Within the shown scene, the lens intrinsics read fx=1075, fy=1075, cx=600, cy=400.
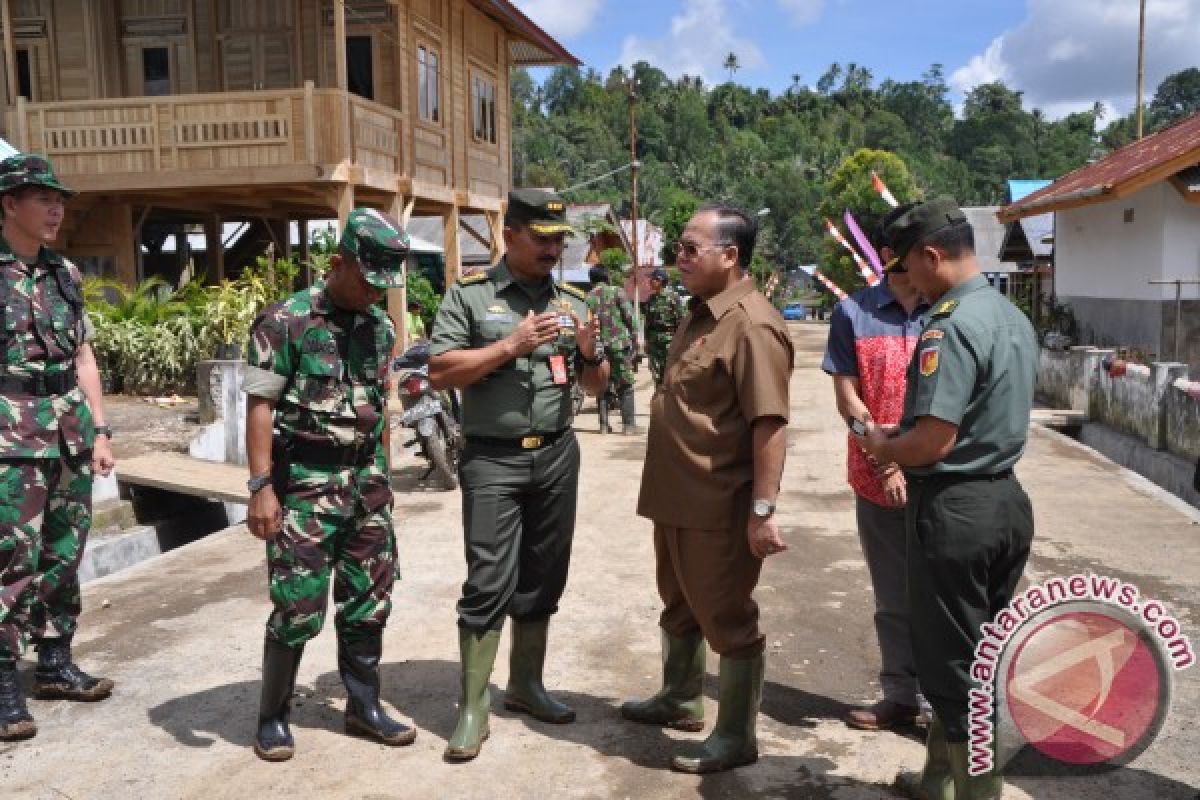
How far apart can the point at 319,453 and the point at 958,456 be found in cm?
205

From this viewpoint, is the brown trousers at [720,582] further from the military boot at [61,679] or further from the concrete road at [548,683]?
the military boot at [61,679]

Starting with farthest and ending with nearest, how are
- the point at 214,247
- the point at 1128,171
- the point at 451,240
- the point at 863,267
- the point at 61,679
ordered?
the point at 214,247 < the point at 451,240 < the point at 1128,171 < the point at 863,267 < the point at 61,679

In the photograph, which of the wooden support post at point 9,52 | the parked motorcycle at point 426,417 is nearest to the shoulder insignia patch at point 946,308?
the parked motorcycle at point 426,417

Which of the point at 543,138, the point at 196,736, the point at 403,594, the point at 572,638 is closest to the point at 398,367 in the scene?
the point at 403,594

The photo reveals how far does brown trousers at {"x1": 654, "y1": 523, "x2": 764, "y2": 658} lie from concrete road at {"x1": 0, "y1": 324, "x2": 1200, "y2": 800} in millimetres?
461

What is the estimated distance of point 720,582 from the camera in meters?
3.48

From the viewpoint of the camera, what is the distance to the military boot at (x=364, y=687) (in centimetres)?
380

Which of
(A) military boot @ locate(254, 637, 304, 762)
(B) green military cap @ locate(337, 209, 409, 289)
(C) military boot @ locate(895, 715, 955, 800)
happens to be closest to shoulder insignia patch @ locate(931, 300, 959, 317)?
(C) military boot @ locate(895, 715, 955, 800)

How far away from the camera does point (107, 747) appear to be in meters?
3.77

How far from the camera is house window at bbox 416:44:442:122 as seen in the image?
1647 cm

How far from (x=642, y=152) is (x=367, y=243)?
106118mm

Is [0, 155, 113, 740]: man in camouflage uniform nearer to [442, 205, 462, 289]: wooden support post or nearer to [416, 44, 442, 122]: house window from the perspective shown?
[416, 44, 442, 122]: house window

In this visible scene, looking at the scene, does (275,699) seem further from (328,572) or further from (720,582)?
(720,582)

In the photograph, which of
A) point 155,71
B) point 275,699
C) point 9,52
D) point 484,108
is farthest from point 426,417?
point 484,108
